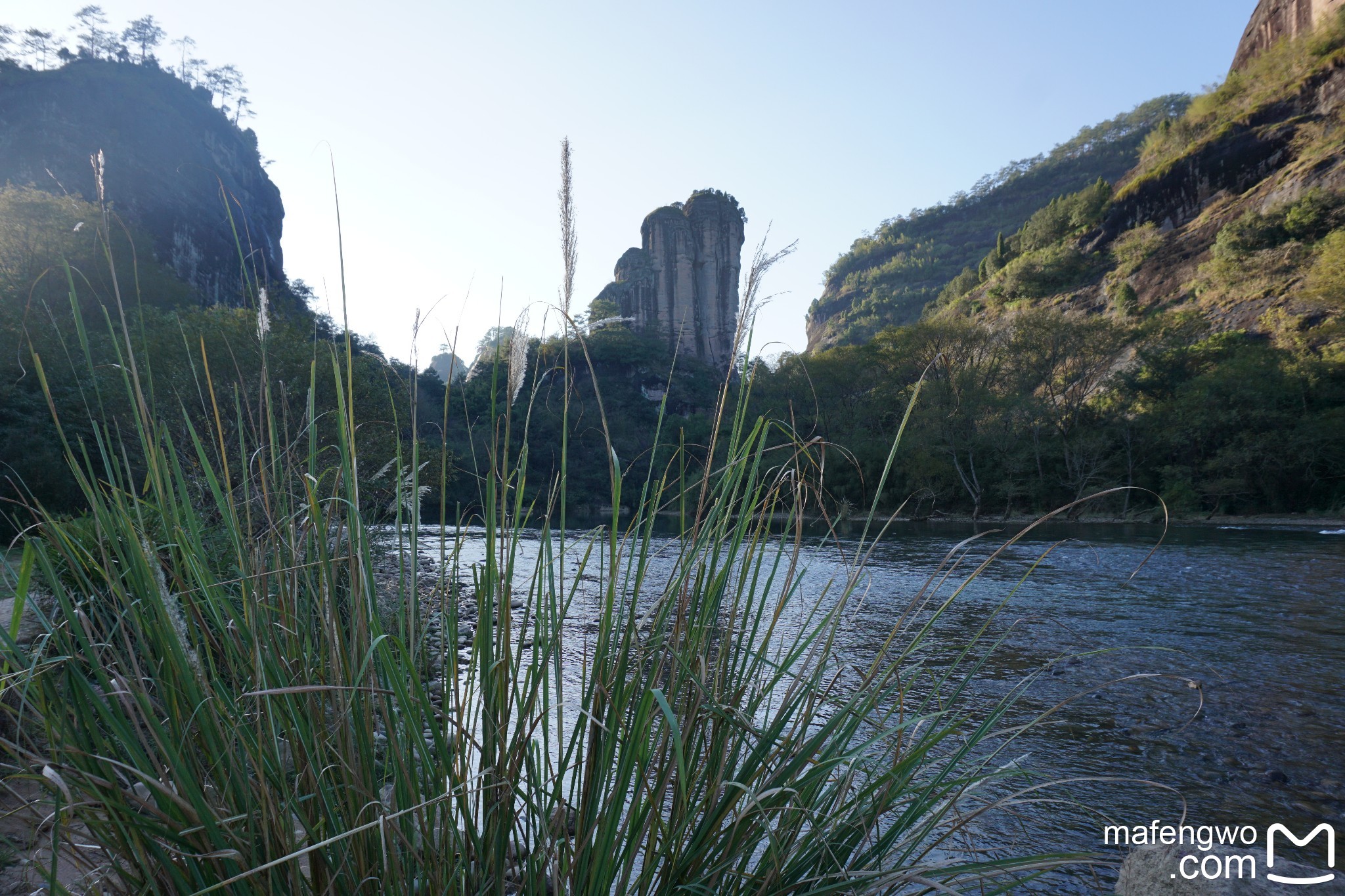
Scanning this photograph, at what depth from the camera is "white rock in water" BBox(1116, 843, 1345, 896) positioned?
4.93ft

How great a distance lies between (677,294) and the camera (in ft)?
241

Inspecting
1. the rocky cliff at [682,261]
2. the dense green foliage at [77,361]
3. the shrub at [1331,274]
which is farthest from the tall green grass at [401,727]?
the rocky cliff at [682,261]

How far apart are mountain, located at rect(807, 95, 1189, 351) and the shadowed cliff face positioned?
217 feet

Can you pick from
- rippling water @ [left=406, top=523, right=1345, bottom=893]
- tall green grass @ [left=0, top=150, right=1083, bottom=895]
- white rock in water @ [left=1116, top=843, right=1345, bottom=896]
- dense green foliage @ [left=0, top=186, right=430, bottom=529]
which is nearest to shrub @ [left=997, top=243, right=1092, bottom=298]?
rippling water @ [left=406, top=523, right=1345, bottom=893]

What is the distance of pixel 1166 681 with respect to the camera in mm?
5000

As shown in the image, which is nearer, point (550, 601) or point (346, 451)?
point (346, 451)

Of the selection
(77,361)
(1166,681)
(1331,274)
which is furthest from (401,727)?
(1331,274)

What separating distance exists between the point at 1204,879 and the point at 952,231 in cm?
11383

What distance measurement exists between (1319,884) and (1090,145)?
415 ft

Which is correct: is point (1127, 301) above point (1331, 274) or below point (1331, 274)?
above

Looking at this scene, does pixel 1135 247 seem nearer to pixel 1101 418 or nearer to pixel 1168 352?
pixel 1168 352

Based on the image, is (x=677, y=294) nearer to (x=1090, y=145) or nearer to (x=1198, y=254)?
(x=1198, y=254)

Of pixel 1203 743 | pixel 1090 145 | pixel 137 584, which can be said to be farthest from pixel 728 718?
pixel 1090 145

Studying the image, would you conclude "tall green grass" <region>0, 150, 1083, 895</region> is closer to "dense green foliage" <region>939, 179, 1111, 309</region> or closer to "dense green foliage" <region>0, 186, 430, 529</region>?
"dense green foliage" <region>0, 186, 430, 529</region>
